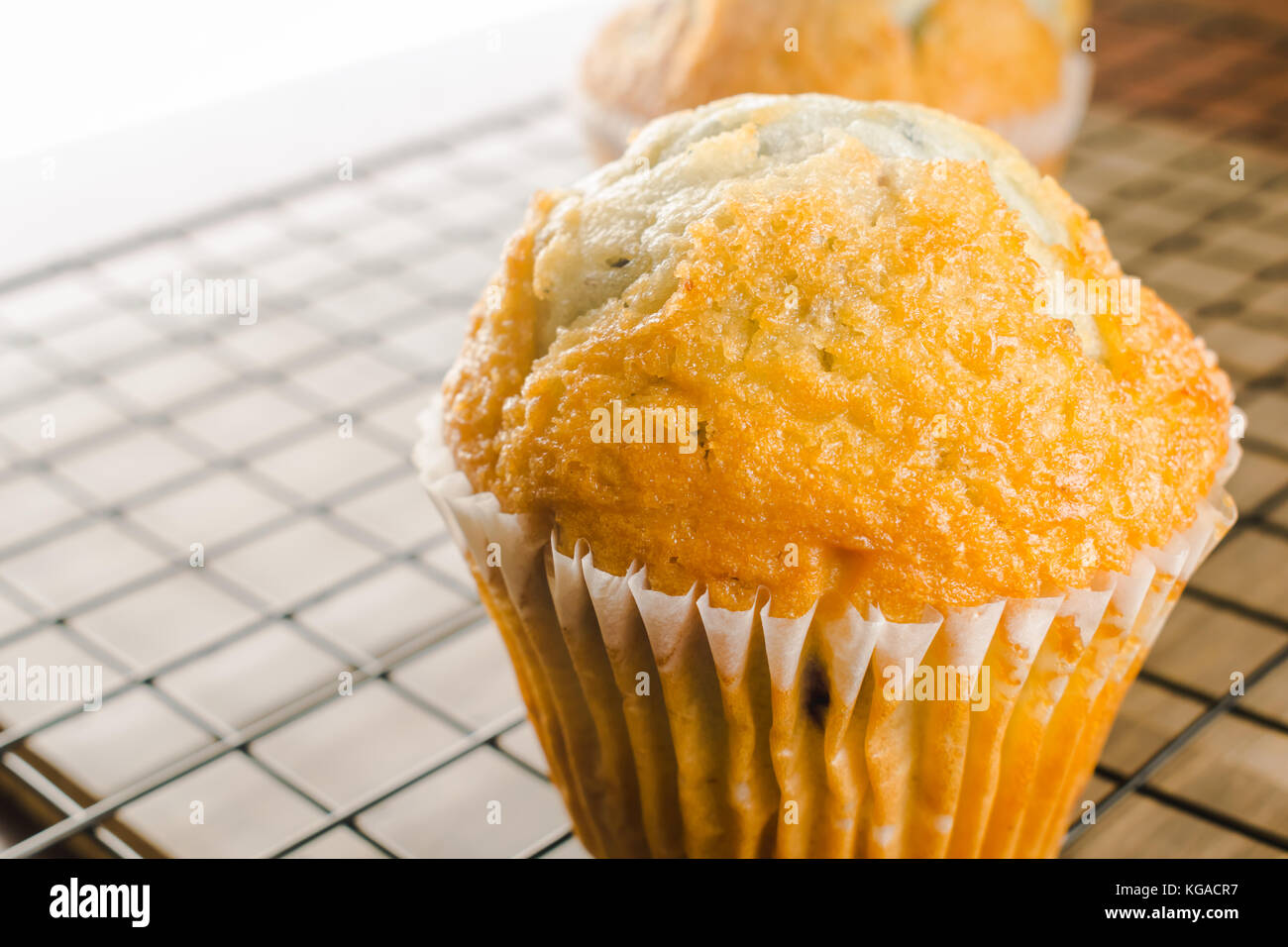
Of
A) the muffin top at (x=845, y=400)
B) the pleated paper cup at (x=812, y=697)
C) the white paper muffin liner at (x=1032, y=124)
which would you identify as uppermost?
the white paper muffin liner at (x=1032, y=124)

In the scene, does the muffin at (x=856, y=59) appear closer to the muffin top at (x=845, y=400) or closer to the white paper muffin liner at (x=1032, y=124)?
the white paper muffin liner at (x=1032, y=124)

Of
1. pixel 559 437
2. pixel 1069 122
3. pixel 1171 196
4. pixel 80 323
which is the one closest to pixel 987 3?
pixel 1069 122

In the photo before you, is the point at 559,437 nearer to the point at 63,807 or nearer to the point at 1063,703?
the point at 1063,703

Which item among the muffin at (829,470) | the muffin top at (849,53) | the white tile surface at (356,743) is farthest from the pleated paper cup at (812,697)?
the muffin top at (849,53)

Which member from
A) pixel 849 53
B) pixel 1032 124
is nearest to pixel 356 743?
pixel 849 53

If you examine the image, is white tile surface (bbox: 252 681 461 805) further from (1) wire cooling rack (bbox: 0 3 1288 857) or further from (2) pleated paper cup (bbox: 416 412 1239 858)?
(2) pleated paper cup (bbox: 416 412 1239 858)

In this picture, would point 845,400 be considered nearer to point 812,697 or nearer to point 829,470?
point 829,470
